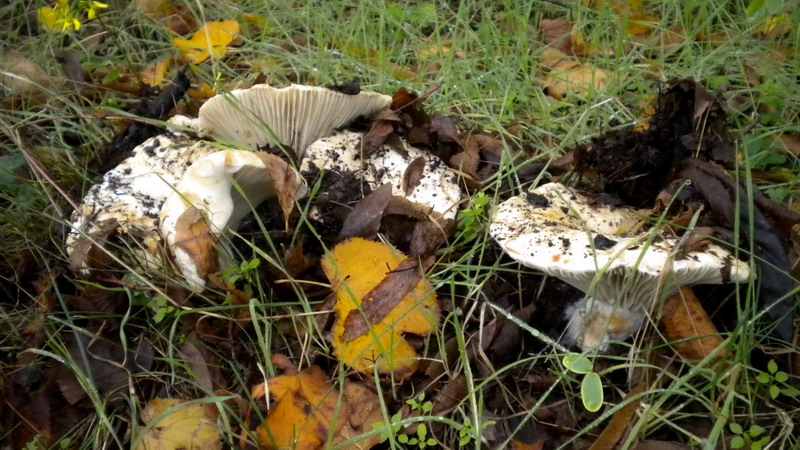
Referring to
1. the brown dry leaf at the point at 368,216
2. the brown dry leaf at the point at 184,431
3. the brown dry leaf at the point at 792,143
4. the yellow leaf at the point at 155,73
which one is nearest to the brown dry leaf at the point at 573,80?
the brown dry leaf at the point at 792,143

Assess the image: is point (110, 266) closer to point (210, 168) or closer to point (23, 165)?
point (210, 168)

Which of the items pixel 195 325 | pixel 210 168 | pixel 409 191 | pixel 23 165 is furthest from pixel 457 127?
pixel 23 165

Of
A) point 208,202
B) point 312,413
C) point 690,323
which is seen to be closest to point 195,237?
point 208,202

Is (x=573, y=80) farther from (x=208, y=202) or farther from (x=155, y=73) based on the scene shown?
(x=155, y=73)

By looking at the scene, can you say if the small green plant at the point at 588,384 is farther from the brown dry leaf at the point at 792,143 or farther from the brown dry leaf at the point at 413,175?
the brown dry leaf at the point at 792,143

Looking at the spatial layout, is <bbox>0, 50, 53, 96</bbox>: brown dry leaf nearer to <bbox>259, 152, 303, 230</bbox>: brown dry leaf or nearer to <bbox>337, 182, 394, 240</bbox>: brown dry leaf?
<bbox>259, 152, 303, 230</bbox>: brown dry leaf
